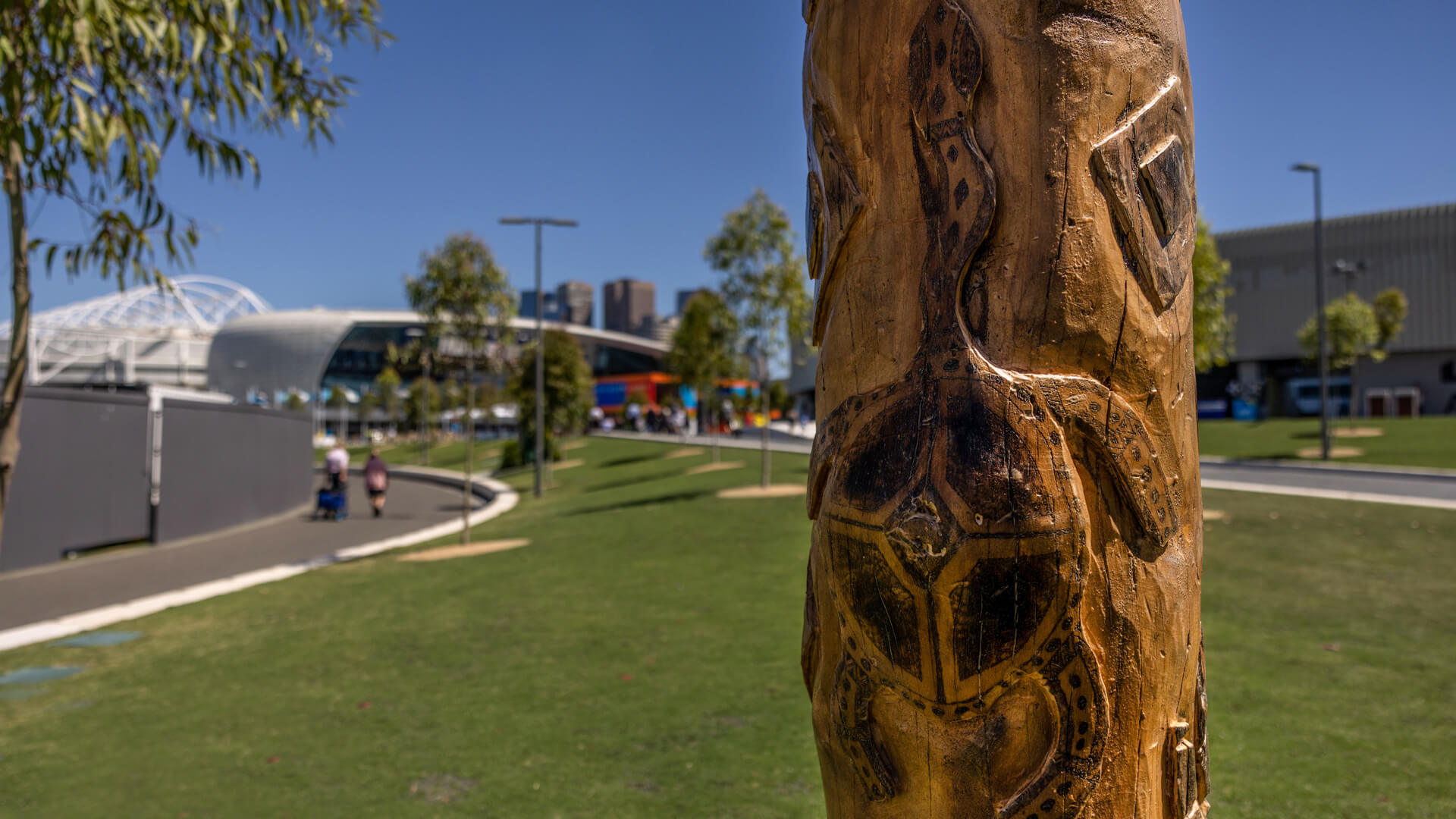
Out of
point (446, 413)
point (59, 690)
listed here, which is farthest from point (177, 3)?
point (446, 413)

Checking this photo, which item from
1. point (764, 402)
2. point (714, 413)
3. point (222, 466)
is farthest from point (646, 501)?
point (714, 413)

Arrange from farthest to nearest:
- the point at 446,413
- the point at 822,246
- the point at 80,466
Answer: the point at 446,413 → the point at 80,466 → the point at 822,246

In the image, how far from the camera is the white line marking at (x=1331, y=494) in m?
12.4

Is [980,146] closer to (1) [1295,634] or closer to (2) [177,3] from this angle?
(2) [177,3]

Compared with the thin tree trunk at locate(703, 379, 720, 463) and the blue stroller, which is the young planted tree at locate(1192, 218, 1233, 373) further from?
the blue stroller

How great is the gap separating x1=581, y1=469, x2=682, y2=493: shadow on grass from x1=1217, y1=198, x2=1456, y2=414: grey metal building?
137 ft

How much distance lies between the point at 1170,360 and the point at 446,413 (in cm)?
6457

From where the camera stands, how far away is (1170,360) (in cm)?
136

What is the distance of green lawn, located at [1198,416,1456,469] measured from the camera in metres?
21.9

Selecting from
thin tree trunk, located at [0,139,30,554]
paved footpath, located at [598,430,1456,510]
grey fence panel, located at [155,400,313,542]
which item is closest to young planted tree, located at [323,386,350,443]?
grey fence panel, located at [155,400,313,542]

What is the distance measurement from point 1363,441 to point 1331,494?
1454cm

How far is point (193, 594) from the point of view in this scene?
34.9 ft

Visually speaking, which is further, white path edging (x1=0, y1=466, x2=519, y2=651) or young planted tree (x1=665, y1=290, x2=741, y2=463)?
young planted tree (x1=665, y1=290, x2=741, y2=463)

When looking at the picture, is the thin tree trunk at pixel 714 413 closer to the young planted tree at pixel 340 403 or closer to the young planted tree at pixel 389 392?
the young planted tree at pixel 389 392
